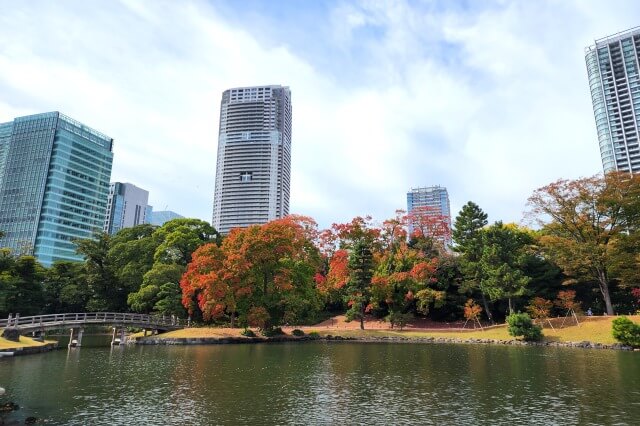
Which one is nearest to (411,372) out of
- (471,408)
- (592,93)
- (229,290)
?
(471,408)

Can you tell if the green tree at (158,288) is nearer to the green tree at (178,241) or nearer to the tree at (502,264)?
the green tree at (178,241)

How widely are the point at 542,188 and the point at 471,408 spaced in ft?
121

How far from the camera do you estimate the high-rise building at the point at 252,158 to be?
135 m

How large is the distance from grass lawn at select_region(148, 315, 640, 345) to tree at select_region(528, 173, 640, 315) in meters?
4.84

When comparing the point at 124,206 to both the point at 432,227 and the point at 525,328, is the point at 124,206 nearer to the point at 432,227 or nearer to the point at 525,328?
the point at 432,227

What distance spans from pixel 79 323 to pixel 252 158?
106 m

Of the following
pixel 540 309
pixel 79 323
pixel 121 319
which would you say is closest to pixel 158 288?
pixel 121 319

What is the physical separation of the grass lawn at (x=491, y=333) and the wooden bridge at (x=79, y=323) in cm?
263

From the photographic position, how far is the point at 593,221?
4241 centimetres

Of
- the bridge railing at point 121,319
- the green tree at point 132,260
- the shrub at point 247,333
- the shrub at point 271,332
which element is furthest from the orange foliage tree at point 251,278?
the green tree at point 132,260

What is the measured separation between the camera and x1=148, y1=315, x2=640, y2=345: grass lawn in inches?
1432

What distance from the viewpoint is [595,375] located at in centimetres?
2008

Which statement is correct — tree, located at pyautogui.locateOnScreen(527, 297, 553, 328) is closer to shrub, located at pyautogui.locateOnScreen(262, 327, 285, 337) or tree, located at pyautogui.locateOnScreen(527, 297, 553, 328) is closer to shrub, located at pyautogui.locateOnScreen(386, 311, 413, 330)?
shrub, located at pyautogui.locateOnScreen(386, 311, 413, 330)

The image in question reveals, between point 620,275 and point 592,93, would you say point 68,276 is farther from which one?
point 592,93
